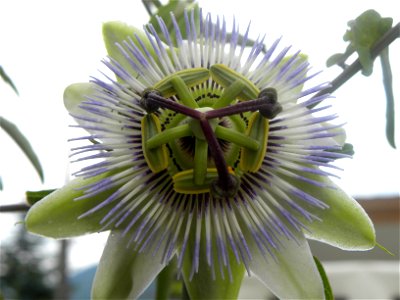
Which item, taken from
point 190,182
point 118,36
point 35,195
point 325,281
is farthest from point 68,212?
point 325,281

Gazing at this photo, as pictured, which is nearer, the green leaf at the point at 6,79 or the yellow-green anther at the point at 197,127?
the yellow-green anther at the point at 197,127

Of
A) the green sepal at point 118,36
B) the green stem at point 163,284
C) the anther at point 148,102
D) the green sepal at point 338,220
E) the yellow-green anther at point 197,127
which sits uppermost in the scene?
the green sepal at point 118,36

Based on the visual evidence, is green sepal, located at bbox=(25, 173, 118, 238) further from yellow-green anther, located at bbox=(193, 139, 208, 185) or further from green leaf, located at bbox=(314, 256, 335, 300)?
green leaf, located at bbox=(314, 256, 335, 300)

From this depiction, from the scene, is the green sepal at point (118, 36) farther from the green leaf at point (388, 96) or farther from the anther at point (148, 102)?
the green leaf at point (388, 96)

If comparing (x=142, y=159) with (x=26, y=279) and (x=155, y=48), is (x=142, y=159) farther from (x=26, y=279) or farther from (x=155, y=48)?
(x=26, y=279)

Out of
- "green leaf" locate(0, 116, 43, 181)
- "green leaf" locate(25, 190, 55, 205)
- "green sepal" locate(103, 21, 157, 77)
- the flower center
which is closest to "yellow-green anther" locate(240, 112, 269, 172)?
the flower center

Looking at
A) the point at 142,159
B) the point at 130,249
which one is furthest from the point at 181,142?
the point at 130,249

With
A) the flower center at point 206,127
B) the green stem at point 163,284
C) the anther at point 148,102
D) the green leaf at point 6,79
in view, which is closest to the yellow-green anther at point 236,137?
the flower center at point 206,127

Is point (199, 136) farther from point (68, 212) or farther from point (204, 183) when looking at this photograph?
point (68, 212)
